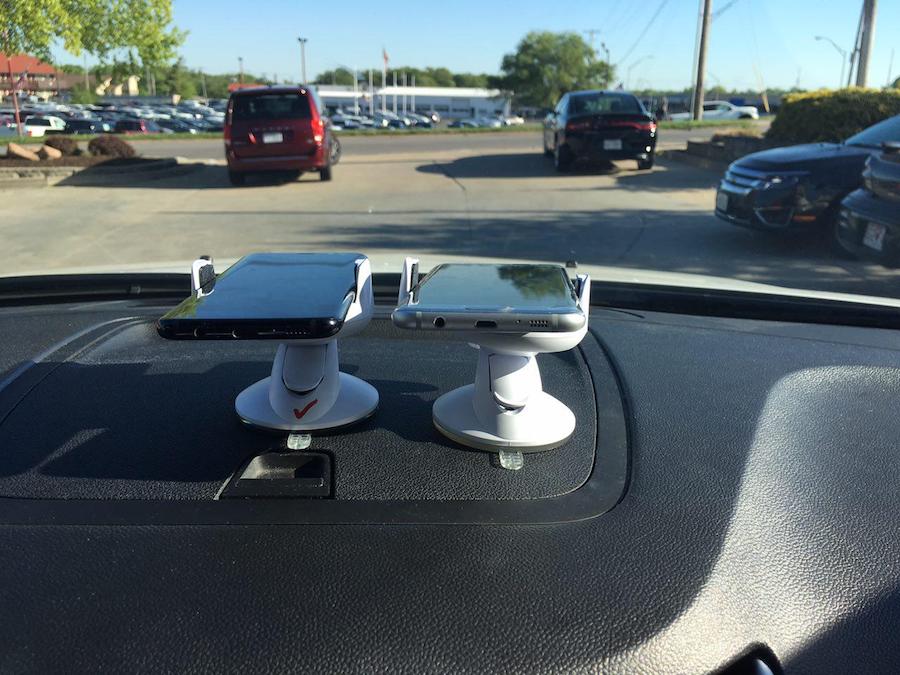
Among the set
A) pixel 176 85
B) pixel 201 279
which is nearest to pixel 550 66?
pixel 176 85

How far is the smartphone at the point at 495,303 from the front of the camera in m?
1.28

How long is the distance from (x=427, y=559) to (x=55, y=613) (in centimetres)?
53

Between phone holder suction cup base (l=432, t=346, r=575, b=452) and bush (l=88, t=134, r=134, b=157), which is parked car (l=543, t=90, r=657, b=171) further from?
phone holder suction cup base (l=432, t=346, r=575, b=452)

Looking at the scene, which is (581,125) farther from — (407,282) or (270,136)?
(407,282)

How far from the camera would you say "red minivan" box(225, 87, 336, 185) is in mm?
15375

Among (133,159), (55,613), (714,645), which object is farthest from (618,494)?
(133,159)

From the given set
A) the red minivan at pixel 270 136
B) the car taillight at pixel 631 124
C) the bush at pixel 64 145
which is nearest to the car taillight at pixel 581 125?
the car taillight at pixel 631 124

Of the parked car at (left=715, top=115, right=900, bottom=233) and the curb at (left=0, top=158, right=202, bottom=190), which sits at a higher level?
the parked car at (left=715, top=115, right=900, bottom=233)

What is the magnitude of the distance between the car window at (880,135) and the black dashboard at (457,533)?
29.6 ft

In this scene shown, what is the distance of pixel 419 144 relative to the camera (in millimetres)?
28203

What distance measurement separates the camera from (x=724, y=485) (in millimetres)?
1398

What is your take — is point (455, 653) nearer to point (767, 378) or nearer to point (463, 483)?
point (463, 483)

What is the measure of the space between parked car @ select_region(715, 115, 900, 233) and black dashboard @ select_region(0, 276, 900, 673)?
7844 millimetres

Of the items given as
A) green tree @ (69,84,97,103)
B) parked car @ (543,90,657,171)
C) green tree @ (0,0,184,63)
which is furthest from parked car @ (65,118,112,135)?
green tree @ (69,84,97,103)
